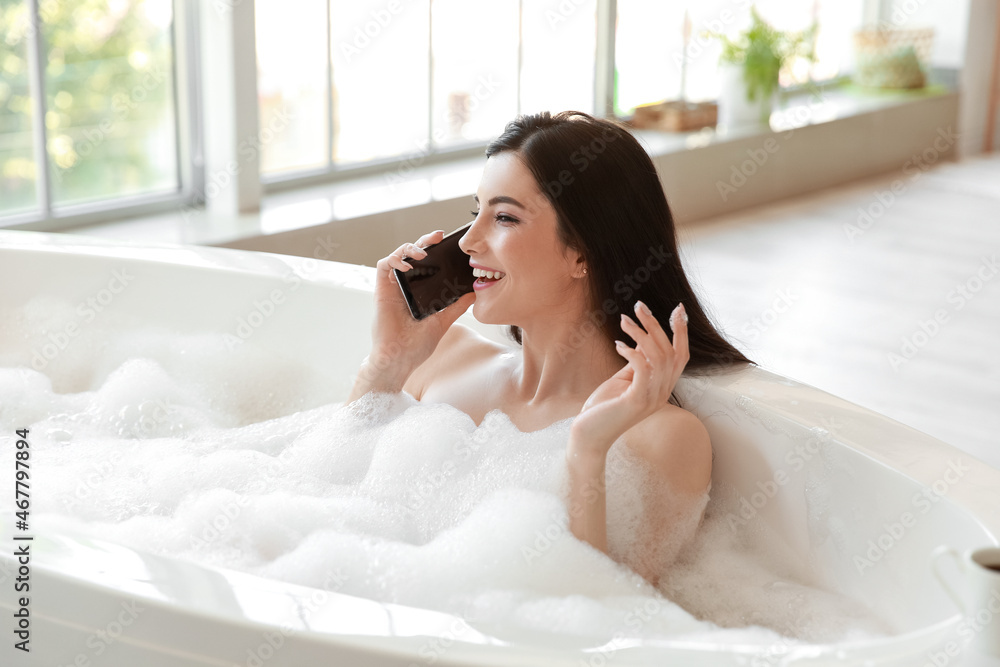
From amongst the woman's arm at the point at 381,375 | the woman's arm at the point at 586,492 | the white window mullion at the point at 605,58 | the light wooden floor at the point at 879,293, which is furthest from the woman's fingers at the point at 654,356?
the white window mullion at the point at 605,58

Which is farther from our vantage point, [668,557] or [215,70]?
[215,70]

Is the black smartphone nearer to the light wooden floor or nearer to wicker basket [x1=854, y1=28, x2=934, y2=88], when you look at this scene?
the light wooden floor

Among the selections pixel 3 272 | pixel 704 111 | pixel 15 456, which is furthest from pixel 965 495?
pixel 704 111

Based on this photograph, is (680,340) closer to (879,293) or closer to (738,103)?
(879,293)

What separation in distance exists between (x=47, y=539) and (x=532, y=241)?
72 centimetres

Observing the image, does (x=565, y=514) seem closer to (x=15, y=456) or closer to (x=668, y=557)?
(x=668, y=557)

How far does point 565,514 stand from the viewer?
1.38 meters

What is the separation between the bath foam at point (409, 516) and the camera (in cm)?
130

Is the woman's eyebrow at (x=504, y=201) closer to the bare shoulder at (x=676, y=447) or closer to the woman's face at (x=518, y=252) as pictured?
the woman's face at (x=518, y=252)

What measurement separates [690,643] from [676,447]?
43 cm

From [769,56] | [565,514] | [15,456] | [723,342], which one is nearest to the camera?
[565,514]

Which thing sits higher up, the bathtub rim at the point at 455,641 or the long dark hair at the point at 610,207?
the long dark hair at the point at 610,207

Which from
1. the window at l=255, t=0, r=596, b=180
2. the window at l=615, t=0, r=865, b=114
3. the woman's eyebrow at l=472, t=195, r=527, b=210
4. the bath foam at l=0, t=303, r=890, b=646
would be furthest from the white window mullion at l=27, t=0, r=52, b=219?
the window at l=615, t=0, r=865, b=114

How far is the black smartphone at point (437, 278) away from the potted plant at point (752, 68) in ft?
11.9
